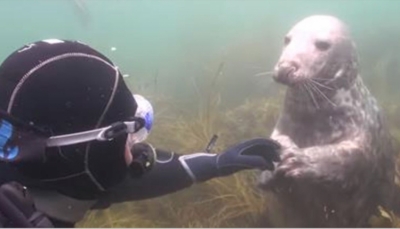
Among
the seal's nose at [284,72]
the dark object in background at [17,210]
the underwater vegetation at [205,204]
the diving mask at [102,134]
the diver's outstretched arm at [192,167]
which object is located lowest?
the underwater vegetation at [205,204]

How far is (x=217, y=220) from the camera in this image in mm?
5504

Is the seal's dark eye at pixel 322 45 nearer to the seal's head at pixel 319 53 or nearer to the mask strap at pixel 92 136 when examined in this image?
the seal's head at pixel 319 53

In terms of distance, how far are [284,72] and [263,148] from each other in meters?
0.58

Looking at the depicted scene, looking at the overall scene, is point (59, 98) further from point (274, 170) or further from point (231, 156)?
point (274, 170)

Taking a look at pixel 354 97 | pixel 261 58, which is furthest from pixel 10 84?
pixel 261 58

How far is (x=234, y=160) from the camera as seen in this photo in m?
3.63

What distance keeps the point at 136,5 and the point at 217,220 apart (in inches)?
4438

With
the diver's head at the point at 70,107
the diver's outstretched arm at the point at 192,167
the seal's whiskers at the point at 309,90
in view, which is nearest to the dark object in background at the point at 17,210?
the diver's head at the point at 70,107

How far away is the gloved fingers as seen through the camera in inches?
145

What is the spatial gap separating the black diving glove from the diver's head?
1.24 m

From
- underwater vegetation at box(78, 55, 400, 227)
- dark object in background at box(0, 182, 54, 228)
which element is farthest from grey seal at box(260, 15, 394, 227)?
dark object in background at box(0, 182, 54, 228)

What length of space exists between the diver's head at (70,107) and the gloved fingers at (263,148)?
131cm

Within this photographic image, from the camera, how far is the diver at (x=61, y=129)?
2.28m

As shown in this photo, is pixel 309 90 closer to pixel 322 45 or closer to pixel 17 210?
pixel 322 45
